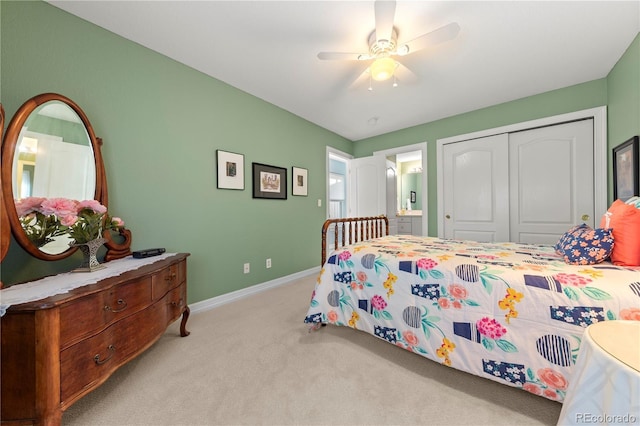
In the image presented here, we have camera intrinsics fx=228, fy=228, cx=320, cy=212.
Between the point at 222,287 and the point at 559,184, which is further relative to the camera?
the point at 559,184

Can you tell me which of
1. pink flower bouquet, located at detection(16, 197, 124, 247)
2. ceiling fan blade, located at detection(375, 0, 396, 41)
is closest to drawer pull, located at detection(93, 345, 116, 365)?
pink flower bouquet, located at detection(16, 197, 124, 247)

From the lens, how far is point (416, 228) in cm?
486

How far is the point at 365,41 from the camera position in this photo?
74.3 inches

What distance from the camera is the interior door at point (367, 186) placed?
4.02 meters

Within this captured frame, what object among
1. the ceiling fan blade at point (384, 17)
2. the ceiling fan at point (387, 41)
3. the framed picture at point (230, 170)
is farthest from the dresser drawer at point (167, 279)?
the ceiling fan blade at point (384, 17)

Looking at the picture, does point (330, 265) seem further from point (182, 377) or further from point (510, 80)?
point (510, 80)

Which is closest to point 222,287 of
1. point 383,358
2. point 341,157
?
point 383,358

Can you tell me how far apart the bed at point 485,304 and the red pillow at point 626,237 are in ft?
0.24

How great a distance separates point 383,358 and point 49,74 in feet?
9.92

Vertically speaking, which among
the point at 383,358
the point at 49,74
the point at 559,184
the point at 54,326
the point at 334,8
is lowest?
the point at 383,358

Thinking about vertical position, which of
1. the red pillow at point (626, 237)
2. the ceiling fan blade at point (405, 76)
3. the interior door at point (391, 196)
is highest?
the ceiling fan blade at point (405, 76)

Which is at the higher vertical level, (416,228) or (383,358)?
(416,228)

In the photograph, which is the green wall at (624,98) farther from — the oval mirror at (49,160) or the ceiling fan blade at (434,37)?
the oval mirror at (49,160)

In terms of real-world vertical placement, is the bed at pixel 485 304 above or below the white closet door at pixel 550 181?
below
